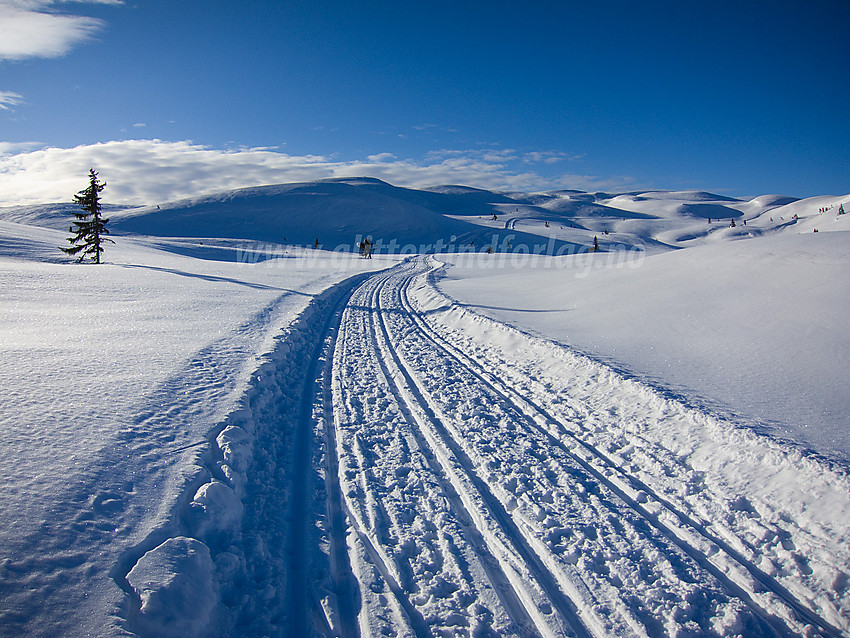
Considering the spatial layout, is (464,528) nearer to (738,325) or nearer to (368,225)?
(738,325)

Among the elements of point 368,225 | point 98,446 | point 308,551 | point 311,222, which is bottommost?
point 308,551

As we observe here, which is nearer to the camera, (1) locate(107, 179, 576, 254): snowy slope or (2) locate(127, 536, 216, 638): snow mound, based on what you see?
(2) locate(127, 536, 216, 638): snow mound

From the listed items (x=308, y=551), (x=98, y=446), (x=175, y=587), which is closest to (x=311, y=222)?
(x=98, y=446)

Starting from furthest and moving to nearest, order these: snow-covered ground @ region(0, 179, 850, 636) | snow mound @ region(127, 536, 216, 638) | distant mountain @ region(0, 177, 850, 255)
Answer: distant mountain @ region(0, 177, 850, 255) < snow-covered ground @ region(0, 179, 850, 636) < snow mound @ region(127, 536, 216, 638)

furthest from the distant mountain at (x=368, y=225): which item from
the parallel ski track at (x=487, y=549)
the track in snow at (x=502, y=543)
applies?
the parallel ski track at (x=487, y=549)

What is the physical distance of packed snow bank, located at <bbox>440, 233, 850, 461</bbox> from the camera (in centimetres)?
548

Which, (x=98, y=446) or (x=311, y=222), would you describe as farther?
(x=311, y=222)

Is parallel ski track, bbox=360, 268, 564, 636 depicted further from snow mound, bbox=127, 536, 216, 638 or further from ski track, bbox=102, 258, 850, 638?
snow mound, bbox=127, 536, 216, 638

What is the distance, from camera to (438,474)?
179 inches

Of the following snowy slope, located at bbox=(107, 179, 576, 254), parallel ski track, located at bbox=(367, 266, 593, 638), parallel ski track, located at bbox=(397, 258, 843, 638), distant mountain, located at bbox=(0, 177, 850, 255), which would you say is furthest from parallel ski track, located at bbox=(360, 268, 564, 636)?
snowy slope, located at bbox=(107, 179, 576, 254)

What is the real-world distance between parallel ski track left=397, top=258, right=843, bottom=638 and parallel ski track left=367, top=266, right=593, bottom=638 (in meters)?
1.19

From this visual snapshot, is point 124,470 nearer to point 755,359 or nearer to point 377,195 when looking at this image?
point 755,359

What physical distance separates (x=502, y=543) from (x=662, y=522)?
1.50 m

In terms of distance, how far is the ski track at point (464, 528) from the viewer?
2.92 m
